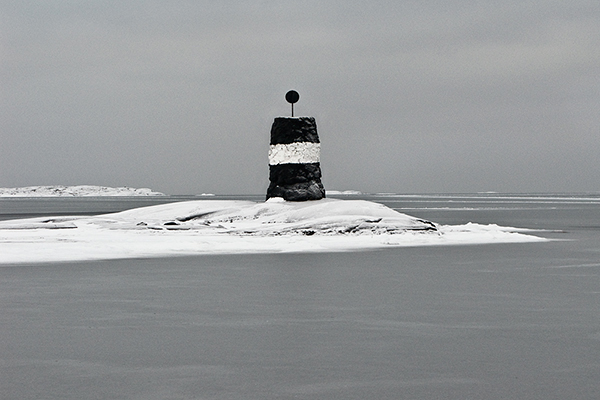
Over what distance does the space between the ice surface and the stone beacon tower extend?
452mm

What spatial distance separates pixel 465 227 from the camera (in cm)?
2512

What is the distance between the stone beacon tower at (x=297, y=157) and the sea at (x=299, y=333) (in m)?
13.4

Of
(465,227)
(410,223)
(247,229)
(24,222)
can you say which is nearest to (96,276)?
(247,229)

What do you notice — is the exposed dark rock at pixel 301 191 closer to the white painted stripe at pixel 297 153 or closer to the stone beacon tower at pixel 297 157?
the stone beacon tower at pixel 297 157

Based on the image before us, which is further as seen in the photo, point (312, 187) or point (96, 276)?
point (312, 187)

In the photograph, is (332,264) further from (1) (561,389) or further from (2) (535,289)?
(1) (561,389)

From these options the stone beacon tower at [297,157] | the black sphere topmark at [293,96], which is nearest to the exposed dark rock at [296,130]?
the stone beacon tower at [297,157]

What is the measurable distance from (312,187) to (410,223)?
4.60 meters

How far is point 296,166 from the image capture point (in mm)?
26078

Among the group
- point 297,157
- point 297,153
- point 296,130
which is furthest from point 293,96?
point 297,157

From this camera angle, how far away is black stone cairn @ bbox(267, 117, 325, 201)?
25.9m

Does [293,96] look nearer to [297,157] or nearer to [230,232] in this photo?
[297,157]

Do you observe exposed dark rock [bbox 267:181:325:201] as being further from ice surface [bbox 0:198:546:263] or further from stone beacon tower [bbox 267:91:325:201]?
ice surface [bbox 0:198:546:263]

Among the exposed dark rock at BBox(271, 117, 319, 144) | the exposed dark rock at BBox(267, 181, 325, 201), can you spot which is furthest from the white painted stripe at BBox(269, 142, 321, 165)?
the exposed dark rock at BBox(267, 181, 325, 201)
